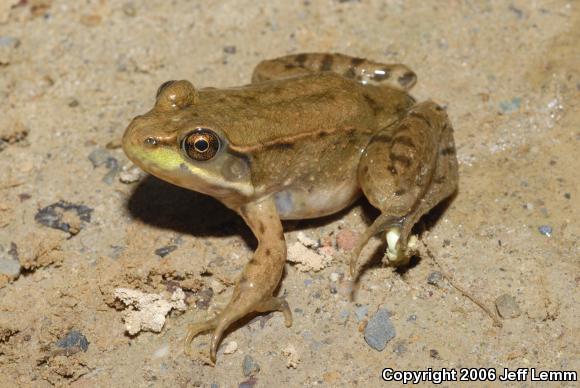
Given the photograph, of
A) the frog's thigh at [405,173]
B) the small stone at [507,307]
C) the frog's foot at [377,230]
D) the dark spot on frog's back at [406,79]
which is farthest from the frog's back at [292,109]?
the small stone at [507,307]

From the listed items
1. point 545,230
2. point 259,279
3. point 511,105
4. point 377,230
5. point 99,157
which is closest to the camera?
point 259,279

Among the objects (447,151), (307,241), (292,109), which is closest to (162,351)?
(307,241)

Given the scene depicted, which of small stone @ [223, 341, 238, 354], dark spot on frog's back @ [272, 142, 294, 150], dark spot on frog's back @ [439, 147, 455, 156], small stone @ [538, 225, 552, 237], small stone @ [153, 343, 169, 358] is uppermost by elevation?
dark spot on frog's back @ [272, 142, 294, 150]

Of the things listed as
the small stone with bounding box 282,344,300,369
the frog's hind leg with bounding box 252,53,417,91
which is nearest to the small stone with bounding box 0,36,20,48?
the frog's hind leg with bounding box 252,53,417,91

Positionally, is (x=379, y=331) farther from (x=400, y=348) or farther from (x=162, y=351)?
(x=162, y=351)

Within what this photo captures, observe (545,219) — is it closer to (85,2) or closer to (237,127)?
(237,127)

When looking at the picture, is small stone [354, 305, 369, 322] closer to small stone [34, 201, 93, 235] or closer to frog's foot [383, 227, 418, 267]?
frog's foot [383, 227, 418, 267]
